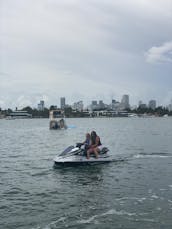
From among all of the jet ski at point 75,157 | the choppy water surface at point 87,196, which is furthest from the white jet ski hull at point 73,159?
the choppy water surface at point 87,196

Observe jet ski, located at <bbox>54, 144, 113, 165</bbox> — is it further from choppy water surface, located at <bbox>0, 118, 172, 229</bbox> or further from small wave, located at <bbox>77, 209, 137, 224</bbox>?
small wave, located at <bbox>77, 209, 137, 224</bbox>

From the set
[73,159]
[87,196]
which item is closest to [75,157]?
[73,159]

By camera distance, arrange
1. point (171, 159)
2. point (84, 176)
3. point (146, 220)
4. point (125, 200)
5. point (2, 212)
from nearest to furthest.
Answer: point (146, 220) → point (2, 212) → point (125, 200) → point (84, 176) → point (171, 159)

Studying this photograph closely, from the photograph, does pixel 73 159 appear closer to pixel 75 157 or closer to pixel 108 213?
pixel 75 157

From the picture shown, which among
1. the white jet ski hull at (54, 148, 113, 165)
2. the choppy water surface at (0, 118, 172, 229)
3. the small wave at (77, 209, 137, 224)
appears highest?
the white jet ski hull at (54, 148, 113, 165)

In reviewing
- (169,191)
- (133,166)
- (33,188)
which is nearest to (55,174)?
(33,188)

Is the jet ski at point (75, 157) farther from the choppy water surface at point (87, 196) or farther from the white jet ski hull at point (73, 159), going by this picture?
the choppy water surface at point (87, 196)

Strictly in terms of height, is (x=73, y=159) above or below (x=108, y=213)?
above

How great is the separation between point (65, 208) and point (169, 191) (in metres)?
5.53

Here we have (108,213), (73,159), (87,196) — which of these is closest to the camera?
(108,213)

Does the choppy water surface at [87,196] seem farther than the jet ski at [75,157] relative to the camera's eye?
No

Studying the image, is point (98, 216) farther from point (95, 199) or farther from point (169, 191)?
point (169, 191)

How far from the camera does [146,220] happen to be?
13.8 metres

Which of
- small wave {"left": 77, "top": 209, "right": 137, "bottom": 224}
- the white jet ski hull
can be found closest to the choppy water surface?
small wave {"left": 77, "top": 209, "right": 137, "bottom": 224}
